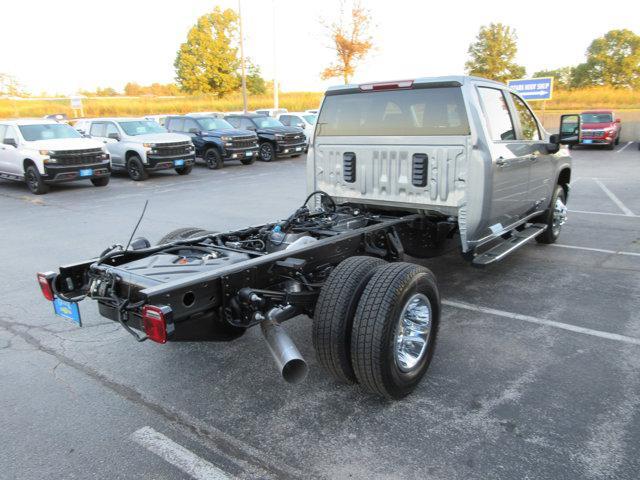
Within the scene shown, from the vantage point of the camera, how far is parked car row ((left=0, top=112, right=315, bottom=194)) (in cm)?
1312

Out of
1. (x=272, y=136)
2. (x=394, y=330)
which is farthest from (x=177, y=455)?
(x=272, y=136)

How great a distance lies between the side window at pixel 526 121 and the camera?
19.2 feet

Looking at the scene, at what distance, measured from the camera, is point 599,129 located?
75.9 feet

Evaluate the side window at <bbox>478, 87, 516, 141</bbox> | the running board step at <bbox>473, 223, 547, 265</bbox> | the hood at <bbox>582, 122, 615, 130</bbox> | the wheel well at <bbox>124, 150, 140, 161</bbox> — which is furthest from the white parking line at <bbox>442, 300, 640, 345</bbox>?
the hood at <bbox>582, 122, 615, 130</bbox>

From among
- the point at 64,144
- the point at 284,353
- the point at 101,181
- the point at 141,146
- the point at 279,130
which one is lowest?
the point at 101,181

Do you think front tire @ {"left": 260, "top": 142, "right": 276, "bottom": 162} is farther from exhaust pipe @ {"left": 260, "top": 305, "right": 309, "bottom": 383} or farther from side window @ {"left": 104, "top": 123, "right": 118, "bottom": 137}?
exhaust pipe @ {"left": 260, "top": 305, "right": 309, "bottom": 383}

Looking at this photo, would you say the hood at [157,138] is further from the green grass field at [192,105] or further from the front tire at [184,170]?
the green grass field at [192,105]

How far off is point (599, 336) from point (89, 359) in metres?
4.27

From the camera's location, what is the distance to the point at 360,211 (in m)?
5.43

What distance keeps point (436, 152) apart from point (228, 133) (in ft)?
47.6

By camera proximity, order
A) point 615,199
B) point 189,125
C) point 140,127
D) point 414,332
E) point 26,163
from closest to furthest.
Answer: point 414,332
point 615,199
point 26,163
point 140,127
point 189,125

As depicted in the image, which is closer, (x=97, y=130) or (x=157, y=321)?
(x=157, y=321)

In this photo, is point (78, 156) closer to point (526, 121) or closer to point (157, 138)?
point (157, 138)

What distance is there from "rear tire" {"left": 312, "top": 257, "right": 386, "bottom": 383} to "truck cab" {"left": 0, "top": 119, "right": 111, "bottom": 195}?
1192 cm
